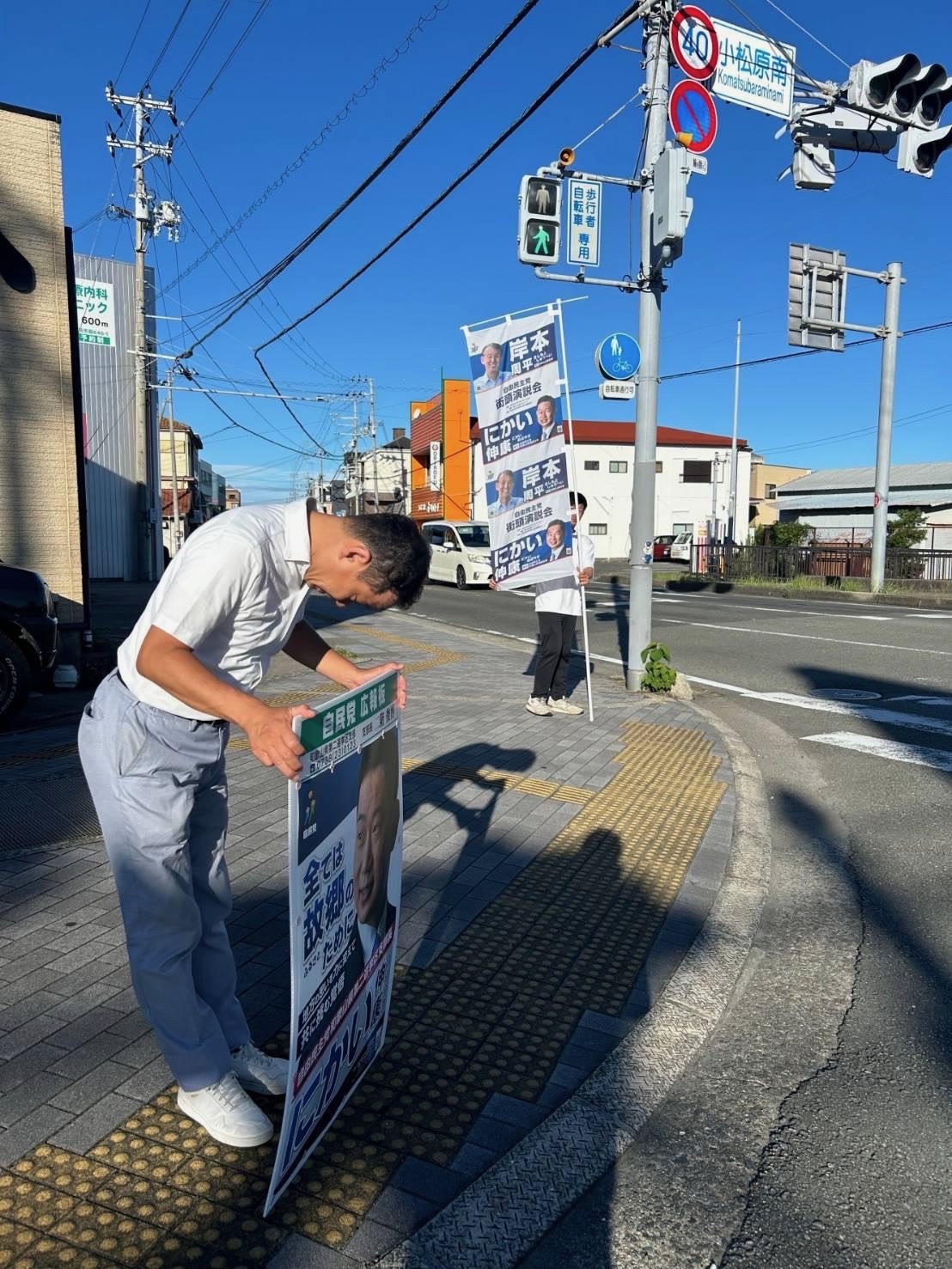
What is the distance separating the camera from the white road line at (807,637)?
12570 mm

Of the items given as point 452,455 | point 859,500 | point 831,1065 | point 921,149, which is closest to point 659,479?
point 859,500

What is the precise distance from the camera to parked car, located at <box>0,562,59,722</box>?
709 cm

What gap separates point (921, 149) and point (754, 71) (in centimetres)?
197

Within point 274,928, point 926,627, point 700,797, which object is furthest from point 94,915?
point 926,627

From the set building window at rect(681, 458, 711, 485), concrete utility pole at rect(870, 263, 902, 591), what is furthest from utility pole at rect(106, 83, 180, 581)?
building window at rect(681, 458, 711, 485)

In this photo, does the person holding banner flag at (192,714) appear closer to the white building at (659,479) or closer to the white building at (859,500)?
the white building at (859,500)

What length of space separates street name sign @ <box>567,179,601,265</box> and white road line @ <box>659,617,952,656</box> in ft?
23.4

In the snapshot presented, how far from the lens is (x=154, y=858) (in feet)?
7.27

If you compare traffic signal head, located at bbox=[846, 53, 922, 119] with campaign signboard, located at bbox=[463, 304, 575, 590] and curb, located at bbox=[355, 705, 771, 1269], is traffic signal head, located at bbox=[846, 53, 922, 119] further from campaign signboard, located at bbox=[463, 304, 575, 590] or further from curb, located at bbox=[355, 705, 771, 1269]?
curb, located at bbox=[355, 705, 771, 1269]

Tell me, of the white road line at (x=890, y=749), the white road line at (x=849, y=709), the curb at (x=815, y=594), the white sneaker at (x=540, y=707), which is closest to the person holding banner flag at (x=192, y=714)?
the white road line at (x=890, y=749)

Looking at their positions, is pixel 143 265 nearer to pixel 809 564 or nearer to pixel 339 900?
pixel 809 564

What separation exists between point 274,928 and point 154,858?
151cm

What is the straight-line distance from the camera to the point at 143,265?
25.5 metres

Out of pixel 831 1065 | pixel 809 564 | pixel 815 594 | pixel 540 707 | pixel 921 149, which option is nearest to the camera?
pixel 831 1065
